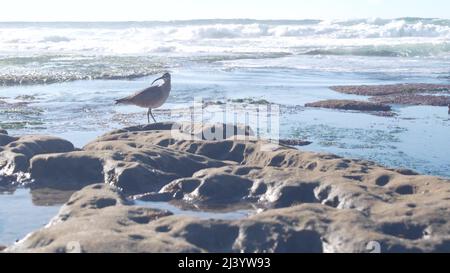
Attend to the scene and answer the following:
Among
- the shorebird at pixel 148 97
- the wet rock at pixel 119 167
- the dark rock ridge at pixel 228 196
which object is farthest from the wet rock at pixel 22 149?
the shorebird at pixel 148 97

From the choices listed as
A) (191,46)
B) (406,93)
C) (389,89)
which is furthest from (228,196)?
(191,46)

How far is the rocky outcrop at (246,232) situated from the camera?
21.4 ft

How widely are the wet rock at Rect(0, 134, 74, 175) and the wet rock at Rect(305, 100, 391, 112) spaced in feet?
28.7

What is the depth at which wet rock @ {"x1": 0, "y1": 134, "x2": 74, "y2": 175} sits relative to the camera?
1077 cm

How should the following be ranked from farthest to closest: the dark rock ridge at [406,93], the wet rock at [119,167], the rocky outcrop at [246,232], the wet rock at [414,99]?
1. the dark rock ridge at [406,93]
2. the wet rock at [414,99]
3. the wet rock at [119,167]
4. the rocky outcrop at [246,232]

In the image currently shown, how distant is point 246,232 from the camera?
23.2 feet

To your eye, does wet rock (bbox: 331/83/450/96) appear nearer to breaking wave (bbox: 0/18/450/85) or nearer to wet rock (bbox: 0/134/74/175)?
breaking wave (bbox: 0/18/450/85)

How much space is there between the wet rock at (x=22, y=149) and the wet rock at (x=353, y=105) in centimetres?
875

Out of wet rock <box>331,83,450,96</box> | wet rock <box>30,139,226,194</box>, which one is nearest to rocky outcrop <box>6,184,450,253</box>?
wet rock <box>30,139,226,194</box>

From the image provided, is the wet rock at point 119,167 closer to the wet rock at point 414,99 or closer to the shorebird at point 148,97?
the shorebird at point 148,97

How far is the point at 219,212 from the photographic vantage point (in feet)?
29.0
